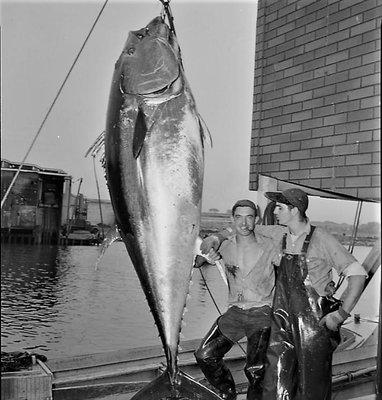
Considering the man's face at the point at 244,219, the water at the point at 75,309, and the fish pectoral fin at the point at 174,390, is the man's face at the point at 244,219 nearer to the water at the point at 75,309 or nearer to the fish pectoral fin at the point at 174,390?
the fish pectoral fin at the point at 174,390

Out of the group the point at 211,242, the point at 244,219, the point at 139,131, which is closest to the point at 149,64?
the point at 139,131

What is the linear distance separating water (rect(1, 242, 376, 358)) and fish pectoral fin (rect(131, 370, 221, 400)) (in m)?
3.19

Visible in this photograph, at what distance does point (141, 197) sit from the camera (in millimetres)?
1997

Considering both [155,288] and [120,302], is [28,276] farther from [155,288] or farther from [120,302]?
[155,288]

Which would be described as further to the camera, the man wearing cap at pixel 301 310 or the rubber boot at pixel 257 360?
the rubber boot at pixel 257 360

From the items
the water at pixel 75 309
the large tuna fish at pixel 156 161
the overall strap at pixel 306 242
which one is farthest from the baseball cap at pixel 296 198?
the water at pixel 75 309

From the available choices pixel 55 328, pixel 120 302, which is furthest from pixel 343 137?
pixel 120 302

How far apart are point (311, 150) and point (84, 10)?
2.28 metres

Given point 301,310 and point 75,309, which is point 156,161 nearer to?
point 301,310

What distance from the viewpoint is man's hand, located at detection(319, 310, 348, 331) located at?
2758 millimetres

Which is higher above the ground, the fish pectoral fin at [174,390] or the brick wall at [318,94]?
the brick wall at [318,94]

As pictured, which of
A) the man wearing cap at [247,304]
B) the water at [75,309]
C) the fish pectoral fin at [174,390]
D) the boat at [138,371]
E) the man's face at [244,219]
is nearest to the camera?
the fish pectoral fin at [174,390]

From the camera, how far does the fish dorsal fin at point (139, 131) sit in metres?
1.90

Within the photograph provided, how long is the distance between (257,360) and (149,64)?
1.97 metres
